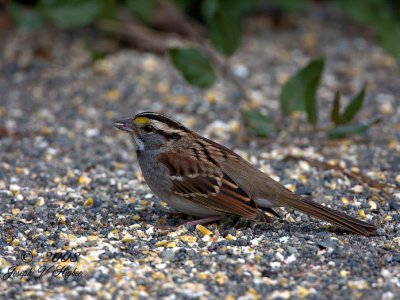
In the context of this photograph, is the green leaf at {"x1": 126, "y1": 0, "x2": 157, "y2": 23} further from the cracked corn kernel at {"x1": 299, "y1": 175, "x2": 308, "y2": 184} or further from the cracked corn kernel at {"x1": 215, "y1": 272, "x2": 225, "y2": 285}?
the cracked corn kernel at {"x1": 215, "y1": 272, "x2": 225, "y2": 285}

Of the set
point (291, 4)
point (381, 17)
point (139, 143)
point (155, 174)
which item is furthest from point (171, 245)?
point (291, 4)

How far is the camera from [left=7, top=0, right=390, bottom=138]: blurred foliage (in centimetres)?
652

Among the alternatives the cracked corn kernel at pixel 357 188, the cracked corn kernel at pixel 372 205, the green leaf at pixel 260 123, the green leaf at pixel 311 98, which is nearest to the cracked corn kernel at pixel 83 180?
the green leaf at pixel 260 123

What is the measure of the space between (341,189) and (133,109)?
268cm

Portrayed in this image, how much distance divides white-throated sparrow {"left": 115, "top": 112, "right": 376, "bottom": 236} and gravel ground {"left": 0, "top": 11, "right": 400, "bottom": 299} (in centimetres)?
15

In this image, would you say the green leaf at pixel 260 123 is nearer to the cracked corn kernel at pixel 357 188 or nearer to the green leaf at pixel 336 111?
the green leaf at pixel 336 111

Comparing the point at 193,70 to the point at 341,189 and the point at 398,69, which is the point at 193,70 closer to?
the point at 341,189

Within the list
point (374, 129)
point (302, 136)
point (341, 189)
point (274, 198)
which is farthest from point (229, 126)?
point (274, 198)

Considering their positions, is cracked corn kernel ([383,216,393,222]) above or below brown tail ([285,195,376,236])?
above

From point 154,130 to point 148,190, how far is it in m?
0.71

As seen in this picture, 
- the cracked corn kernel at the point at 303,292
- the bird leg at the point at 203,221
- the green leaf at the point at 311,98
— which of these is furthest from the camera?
the green leaf at the point at 311,98

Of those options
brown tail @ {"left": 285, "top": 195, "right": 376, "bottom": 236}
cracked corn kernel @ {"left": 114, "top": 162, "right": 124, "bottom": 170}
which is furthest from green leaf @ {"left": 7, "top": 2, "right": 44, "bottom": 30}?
brown tail @ {"left": 285, "top": 195, "right": 376, "bottom": 236}

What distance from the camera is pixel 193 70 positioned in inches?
271

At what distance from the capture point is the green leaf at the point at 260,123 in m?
6.79
